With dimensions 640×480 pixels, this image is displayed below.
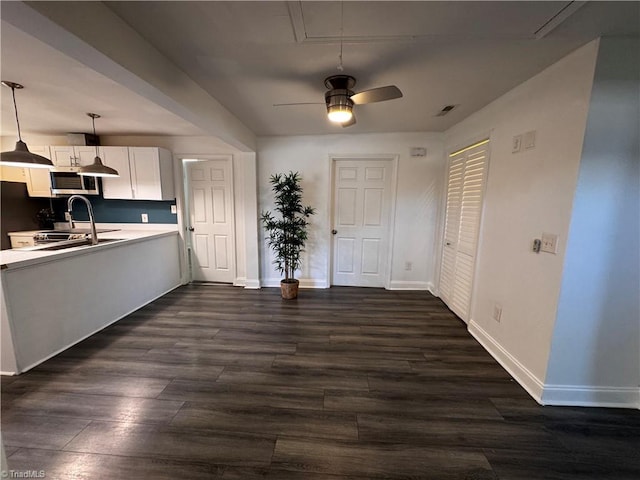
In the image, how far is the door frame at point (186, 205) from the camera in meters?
4.03

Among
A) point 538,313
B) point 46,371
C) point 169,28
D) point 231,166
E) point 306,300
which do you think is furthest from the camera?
point 231,166

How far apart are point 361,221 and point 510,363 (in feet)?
8.32

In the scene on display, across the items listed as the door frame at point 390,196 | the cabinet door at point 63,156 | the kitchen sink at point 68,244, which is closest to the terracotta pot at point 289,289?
the door frame at point 390,196

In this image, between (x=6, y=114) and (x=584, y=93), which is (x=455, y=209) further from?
(x=6, y=114)

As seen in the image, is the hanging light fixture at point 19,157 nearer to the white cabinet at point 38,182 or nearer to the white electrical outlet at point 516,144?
the white cabinet at point 38,182

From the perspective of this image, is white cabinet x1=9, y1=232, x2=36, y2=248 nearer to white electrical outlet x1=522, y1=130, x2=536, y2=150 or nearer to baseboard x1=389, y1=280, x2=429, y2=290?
baseboard x1=389, y1=280, x2=429, y2=290

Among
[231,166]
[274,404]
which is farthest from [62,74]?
[274,404]

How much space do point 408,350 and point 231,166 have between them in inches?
140

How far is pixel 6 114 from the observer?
9.70 ft

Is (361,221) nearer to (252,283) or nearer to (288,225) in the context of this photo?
(288,225)

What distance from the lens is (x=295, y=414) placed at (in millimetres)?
1718

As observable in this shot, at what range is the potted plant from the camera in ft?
12.1

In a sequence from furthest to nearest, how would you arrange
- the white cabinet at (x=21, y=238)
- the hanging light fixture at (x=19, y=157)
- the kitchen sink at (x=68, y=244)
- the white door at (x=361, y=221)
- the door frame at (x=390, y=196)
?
the white door at (x=361, y=221), the door frame at (x=390, y=196), the white cabinet at (x=21, y=238), the kitchen sink at (x=68, y=244), the hanging light fixture at (x=19, y=157)

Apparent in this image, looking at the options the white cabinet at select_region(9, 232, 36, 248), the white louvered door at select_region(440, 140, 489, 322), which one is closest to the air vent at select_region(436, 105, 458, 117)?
the white louvered door at select_region(440, 140, 489, 322)
